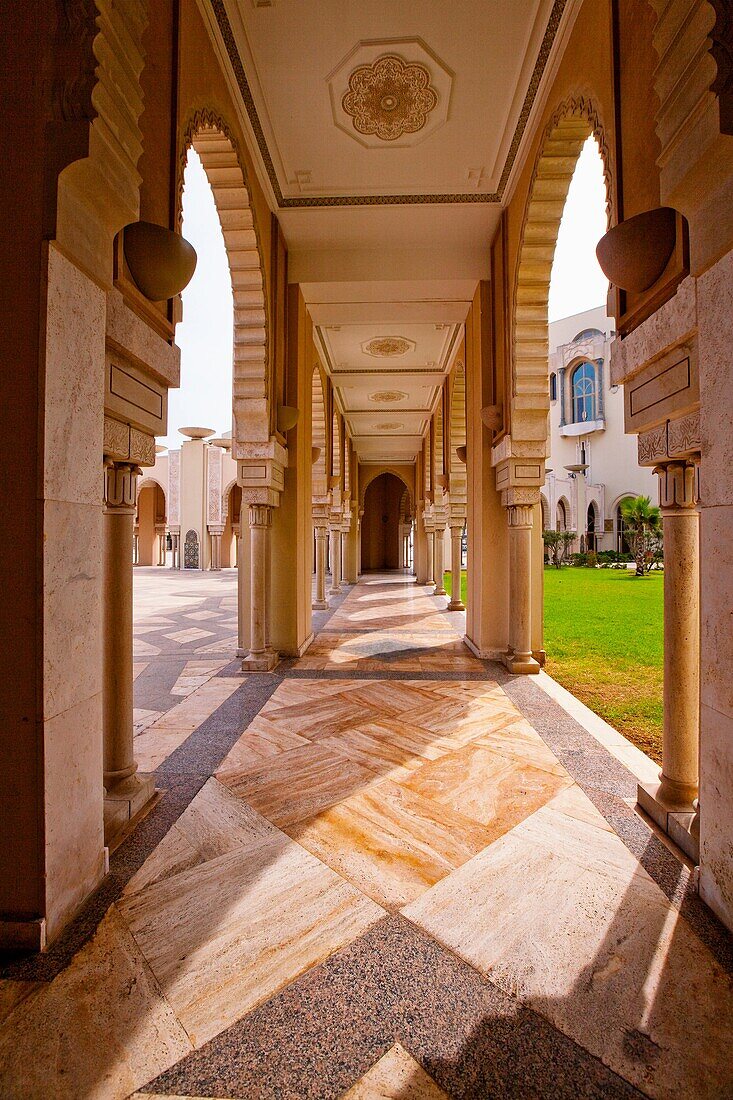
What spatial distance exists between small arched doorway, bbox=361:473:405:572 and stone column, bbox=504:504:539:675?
18.5 metres

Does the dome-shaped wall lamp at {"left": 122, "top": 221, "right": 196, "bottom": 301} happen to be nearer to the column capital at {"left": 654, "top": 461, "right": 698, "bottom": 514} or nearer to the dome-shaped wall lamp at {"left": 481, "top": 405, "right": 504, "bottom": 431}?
the column capital at {"left": 654, "top": 461, "right": 698, "bottom": 514}

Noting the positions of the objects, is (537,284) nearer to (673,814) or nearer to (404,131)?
(404,131)

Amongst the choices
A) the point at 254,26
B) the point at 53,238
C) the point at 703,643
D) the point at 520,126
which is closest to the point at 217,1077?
the point at 703,643

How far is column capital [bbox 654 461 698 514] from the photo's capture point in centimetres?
206

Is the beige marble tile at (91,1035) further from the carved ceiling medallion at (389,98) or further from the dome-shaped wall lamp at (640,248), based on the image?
the carved ceiling medallion at (389,98)

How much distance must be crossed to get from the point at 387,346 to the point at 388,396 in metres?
2.87

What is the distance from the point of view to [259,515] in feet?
16.6

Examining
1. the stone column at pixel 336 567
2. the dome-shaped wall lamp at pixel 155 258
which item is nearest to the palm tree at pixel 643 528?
the stone column at pixel 336 567

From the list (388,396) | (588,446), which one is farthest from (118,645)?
(588,446)

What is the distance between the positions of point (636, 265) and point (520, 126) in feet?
9.47

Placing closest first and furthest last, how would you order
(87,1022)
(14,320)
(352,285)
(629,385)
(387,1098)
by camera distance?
1. (387,1098)
2. (87,1022)
3. (14,320)
4. (629,385)
5. (352,285)

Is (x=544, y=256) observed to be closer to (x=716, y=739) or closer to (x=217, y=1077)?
(x=716, y=739)

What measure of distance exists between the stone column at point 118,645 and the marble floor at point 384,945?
24 cm

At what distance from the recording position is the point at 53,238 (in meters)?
1.50
